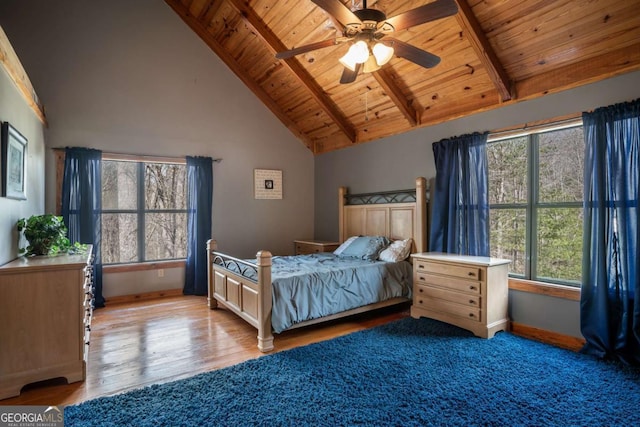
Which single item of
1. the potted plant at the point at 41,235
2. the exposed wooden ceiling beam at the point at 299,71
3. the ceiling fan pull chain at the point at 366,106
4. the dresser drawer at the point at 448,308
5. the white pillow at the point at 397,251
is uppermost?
the exposed wooden ceiling beam at the point at 299,71

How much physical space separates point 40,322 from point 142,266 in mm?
2518

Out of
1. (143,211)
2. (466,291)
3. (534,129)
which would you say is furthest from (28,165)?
(534,129)

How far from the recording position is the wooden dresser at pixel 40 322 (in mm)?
2305

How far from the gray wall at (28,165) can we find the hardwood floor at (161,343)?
1.05 meters

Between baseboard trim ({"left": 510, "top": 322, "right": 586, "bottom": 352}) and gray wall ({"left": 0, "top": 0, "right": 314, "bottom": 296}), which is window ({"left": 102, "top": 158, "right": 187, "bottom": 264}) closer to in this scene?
gray wall ({"left": 0, "top": 0, "right": 314, "bottom": 296})

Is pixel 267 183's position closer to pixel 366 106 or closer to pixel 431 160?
pixel 366 106

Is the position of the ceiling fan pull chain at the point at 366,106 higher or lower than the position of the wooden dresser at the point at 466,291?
higher

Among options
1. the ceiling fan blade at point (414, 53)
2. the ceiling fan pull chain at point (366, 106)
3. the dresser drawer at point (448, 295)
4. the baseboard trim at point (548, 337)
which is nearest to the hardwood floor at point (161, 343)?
the dresser drawer at point (448, 295)

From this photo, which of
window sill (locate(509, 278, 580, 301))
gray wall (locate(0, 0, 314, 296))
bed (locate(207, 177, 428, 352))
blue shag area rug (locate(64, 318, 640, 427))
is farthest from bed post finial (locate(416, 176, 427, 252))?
gray wall (locate(0, 0, 314, 296))

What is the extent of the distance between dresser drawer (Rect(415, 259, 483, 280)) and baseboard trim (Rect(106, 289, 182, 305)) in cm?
352

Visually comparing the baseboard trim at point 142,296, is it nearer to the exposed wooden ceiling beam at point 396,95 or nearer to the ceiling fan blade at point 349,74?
the ceiling fan blade at point 349,74

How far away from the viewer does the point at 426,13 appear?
2219mm

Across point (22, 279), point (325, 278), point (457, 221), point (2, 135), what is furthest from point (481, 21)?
point (22, 279)

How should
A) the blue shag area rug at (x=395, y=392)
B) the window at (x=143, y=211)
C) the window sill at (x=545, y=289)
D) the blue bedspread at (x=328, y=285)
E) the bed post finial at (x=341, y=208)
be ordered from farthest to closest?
the bed post finial at (x=341, y=208), the window at (x=143, y=211), the blue bedspread at (x=328, y=285), the window sill at (x=545, y=289), the blue shag area rug at (x=395, y=392)
